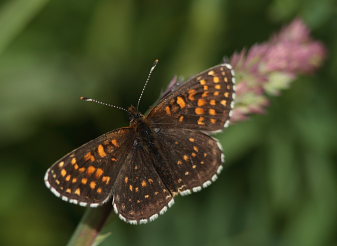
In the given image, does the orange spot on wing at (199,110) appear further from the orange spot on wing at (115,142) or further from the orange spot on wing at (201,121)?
the orange spot on wing at (115,142)

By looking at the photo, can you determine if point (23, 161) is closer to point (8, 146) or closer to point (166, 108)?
point (8, 146)

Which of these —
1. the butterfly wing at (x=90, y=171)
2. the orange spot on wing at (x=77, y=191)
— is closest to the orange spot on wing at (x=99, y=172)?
the butterfly wing at (x=90, y=171)

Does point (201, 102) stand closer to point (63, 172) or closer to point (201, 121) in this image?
point (201, 121)

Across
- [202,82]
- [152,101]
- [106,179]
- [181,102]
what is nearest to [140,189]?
[106,179]

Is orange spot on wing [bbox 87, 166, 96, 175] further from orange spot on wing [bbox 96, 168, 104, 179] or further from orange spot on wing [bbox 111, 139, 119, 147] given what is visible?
orange spot on wing [bbox 111, 139, 119, 147]

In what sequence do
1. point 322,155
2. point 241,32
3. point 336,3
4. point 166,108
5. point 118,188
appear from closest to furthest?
1. point 118,188
2. point 166,108
3. point 336,3
4. point 322,155
5. point 241,32

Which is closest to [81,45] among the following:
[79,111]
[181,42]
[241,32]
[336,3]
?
[79,111]

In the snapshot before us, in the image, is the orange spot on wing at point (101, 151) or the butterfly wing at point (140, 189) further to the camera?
the orange spot on wing at point (101, 151)
